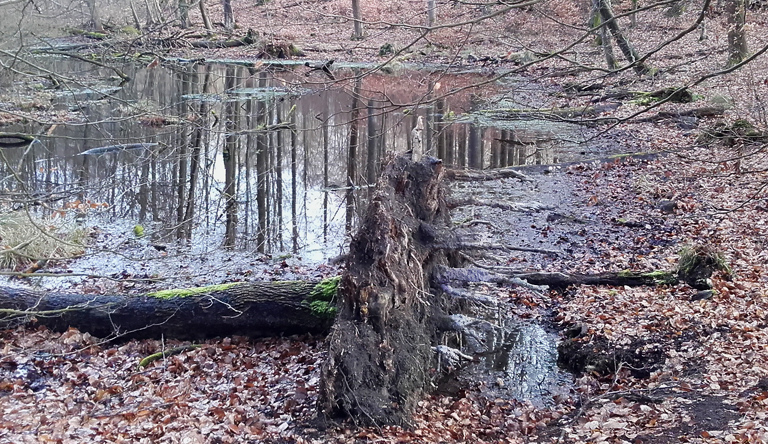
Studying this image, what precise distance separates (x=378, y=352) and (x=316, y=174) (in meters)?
11.2

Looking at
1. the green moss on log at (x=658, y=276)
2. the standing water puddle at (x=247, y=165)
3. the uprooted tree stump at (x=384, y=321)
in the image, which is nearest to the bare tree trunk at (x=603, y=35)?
the standing water puddle at (x=247, y=165)

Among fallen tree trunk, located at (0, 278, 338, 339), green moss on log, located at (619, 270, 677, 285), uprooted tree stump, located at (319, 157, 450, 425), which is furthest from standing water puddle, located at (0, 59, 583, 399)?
green moss on log, located at (619, 270, 677, 285)

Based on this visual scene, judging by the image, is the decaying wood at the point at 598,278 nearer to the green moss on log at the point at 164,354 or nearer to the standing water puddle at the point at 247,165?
the standing water puddle at the point at 247,165

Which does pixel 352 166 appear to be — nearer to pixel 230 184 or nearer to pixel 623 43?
pixel 230 184

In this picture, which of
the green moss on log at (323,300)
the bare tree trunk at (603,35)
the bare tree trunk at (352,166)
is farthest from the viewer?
the bare tree trunk at (352,166)

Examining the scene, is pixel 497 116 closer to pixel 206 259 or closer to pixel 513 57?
pixel 513 57

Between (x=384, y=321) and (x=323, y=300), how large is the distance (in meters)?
1.79

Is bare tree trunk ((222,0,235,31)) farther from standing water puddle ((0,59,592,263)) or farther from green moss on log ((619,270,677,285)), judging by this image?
green moss on log ((619,270,677,285))

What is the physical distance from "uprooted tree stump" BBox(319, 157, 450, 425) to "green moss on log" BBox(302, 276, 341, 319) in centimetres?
129

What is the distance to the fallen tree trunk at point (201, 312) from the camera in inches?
316

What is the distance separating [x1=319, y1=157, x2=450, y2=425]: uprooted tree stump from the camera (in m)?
6.15

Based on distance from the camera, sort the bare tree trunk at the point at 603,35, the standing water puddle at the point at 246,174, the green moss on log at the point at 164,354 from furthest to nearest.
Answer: the standing water puddle at the point at 246,174
the green moss on log at the point at 164,354
the bare tree trunk at the point at 603,35

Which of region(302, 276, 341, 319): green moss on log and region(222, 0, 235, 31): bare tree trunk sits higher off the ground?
region(222, 0, 235, 31): bare tree trunk

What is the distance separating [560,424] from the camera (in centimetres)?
615
